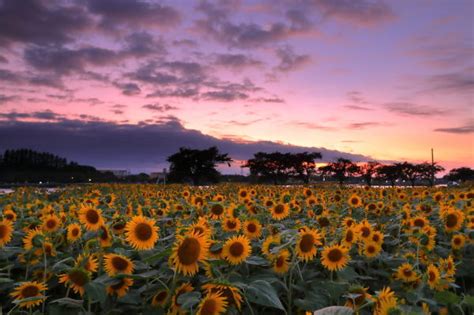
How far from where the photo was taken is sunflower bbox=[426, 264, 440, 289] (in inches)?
126

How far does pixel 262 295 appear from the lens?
2.41m

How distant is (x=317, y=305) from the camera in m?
2.75

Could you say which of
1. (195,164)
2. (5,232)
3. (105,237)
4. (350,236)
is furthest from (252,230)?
(195,164)

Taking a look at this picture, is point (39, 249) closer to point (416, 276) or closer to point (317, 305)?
point (317, 305)

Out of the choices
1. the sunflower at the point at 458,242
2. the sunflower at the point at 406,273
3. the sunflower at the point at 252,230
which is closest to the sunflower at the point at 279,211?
the sunflower at the point at 252,230

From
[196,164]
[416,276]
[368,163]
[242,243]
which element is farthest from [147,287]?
[368,163]

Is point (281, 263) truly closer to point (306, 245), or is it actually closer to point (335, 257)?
point (306, 245)

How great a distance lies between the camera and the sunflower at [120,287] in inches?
111

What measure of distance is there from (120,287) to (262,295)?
0.93m

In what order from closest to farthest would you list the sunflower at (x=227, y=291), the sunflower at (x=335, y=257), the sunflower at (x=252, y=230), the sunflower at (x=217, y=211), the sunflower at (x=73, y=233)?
the sunflower at (x=227, y=291) → the sunflower at (x=335, y=257) → the sunflower at (x=73, y=233) → the sunflower at (x=252, y=230) → the sunflower at (x=217, y=211)

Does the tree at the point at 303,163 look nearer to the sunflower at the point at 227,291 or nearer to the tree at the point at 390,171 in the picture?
the tree at the point at 390,171

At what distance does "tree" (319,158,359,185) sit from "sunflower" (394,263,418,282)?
4360 cm

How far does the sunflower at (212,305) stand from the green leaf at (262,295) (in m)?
0.20

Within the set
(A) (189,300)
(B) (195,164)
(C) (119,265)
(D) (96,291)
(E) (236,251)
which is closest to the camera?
(A) (189,300)
